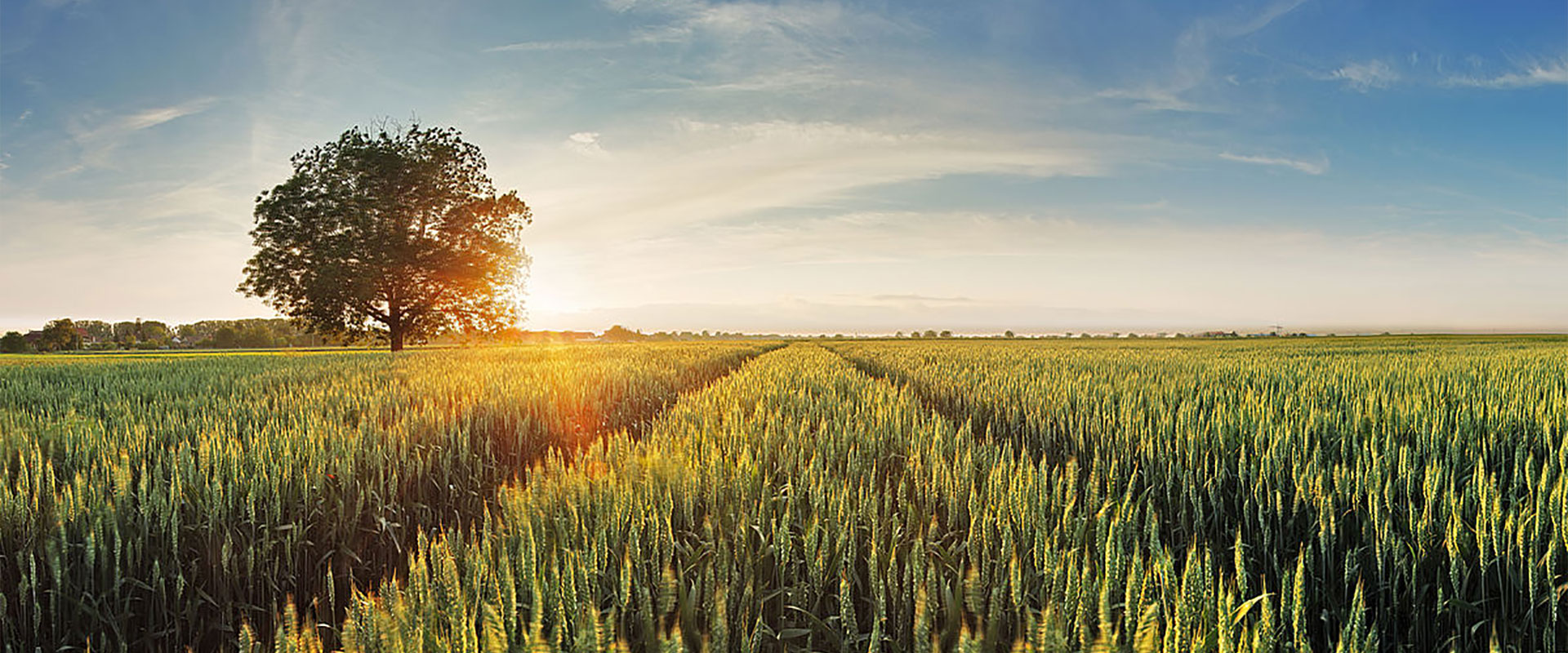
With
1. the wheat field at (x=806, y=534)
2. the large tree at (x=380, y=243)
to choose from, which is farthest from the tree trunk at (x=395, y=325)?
the wheat field at (x=806, y=534)

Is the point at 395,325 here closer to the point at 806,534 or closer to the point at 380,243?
the point at 380,243

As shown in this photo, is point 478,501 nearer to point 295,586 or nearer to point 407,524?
point 407,524

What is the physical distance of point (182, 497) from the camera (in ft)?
9.67

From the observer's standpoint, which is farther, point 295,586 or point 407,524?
point 407,524

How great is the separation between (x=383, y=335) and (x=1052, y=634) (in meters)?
33.5

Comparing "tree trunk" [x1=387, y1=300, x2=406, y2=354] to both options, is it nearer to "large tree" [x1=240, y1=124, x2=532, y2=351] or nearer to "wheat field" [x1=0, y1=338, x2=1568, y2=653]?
"large tree" [x1=240, y1=124, x2=532, y2=351]

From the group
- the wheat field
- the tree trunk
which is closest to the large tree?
the tree trunk

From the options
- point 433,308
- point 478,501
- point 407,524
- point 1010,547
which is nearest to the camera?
point 1010,547

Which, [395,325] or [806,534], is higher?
[395,325]

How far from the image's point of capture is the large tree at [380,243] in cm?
2783

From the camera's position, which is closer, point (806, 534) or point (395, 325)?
point (806, 534)

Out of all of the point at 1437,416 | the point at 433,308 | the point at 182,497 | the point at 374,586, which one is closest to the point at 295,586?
the point at 374,586

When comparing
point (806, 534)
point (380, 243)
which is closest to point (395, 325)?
point (380, 243)

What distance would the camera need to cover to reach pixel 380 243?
28.2m
